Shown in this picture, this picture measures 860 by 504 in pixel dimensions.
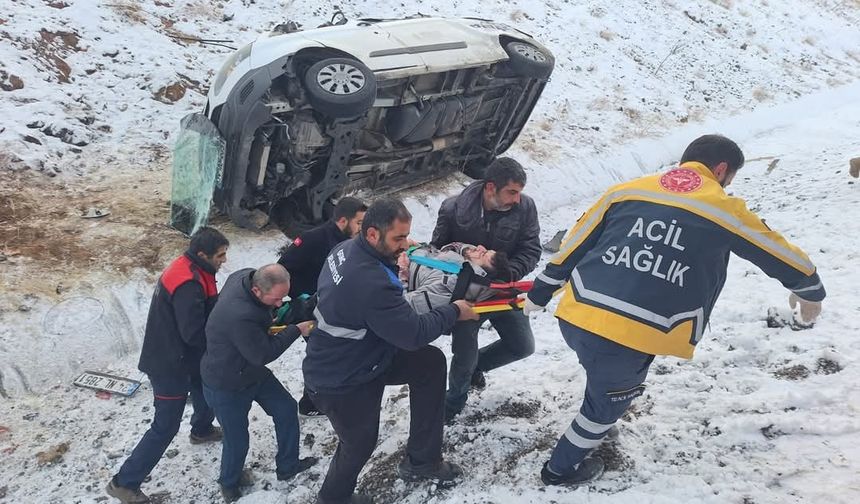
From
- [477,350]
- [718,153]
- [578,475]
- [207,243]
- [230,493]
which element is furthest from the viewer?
[477,350]

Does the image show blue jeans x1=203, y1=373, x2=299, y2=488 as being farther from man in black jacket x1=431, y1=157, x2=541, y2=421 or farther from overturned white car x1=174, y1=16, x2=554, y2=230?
overturned white car x1=174, y1=16, x2=554, y2=230

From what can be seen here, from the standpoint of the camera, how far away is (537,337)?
5.16 meters

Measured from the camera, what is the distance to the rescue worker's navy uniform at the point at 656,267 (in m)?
2.57

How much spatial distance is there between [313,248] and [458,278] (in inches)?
49.1

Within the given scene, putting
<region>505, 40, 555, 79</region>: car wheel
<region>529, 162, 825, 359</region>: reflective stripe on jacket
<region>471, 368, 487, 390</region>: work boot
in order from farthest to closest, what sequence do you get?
<region>505, 40, 555, 79</region>: car wheel → <region>471, 368, 487, 390</region>: work boot → <region>529, 162, 825, 359</region>: reflective stripe on jacket

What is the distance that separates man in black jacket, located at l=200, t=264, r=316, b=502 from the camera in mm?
3166

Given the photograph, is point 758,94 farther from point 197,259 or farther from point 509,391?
point 197,259

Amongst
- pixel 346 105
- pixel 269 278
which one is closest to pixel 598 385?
pixel 269 278

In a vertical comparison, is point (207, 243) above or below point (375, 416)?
above

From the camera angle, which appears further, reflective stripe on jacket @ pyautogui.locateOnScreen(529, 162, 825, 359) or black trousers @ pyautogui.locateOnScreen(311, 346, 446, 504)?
black trousers @ pyautogui.locateOnScreen(311, 346, 446, 504)

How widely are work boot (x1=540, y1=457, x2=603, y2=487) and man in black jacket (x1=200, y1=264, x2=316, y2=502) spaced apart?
5.04 ft

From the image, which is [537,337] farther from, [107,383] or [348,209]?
[107,383]

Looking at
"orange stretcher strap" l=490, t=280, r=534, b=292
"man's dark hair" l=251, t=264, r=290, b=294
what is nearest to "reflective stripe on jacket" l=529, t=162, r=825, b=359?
"orange stretcher strap" l=490, t=280, r=534, b=292

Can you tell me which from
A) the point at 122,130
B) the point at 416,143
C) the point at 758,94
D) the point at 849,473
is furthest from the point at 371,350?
the point at 758,94
